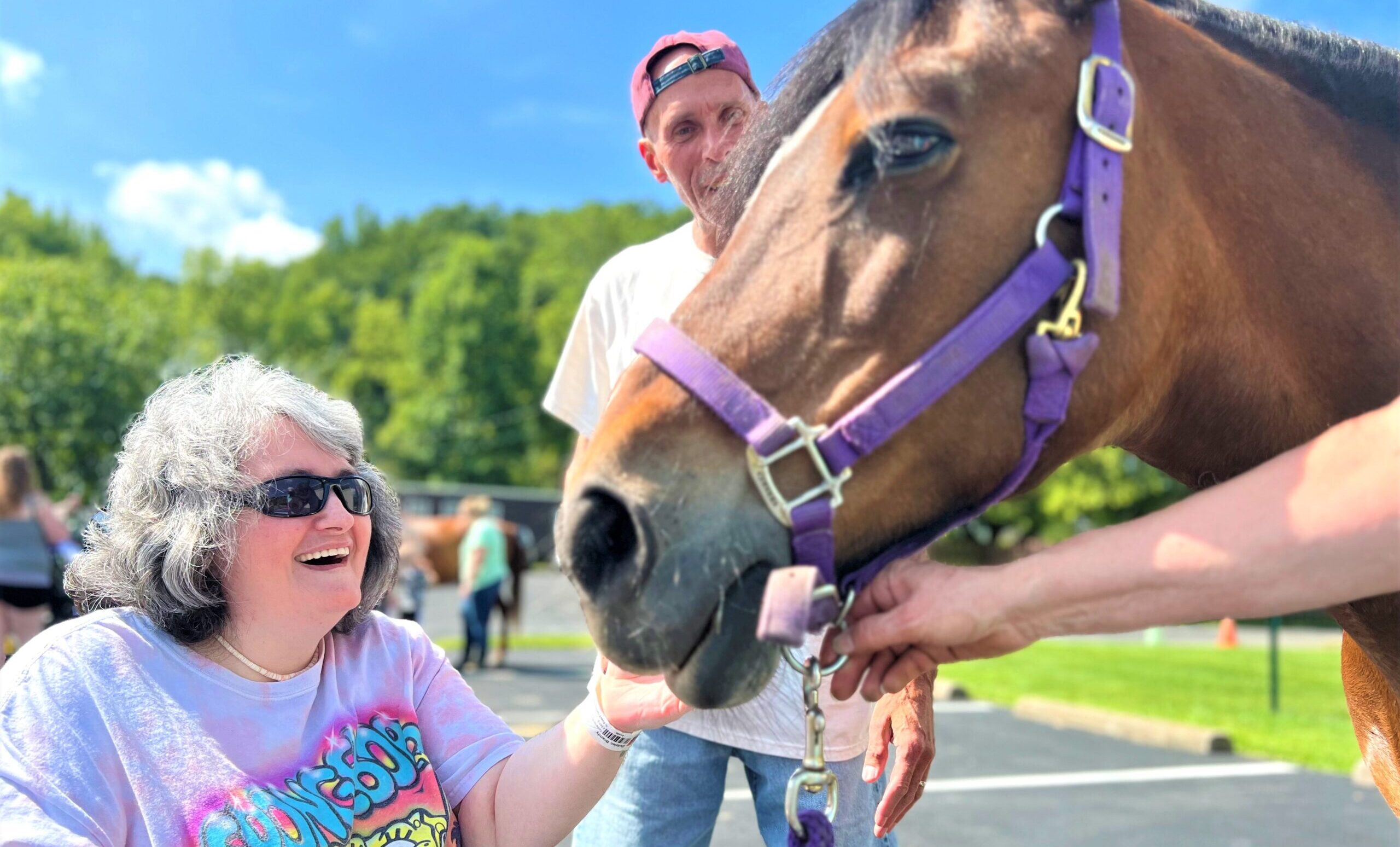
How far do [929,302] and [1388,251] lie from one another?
0.73 metres

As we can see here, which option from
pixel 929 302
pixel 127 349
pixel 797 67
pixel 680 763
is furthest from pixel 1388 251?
pixel 127 349

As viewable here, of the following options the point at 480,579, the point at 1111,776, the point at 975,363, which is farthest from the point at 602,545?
the point at 480,579

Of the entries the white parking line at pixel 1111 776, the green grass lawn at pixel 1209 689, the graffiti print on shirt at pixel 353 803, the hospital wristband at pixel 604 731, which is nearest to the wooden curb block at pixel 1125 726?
the green grass lawn at pixel 1209 689

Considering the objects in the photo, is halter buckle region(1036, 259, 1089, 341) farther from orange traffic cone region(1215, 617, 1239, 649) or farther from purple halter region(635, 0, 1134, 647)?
orange traffic cone region(1215, 617, 1239, 649)

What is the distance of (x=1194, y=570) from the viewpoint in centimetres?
118

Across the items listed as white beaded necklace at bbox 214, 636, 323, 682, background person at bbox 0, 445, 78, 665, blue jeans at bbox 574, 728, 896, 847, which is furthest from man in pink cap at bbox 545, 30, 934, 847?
background person at bbox 0, 445, 78, 665

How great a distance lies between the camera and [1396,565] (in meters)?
1.13

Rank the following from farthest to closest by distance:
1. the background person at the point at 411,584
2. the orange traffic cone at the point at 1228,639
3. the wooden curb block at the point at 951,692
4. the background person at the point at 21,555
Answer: the orange traffic cone at the point at 1228,639 < the background person at the point at 411,584 < the wooden curb block at the point at 951,692 < the background person at the point at 21,555

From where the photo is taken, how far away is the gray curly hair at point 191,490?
6.60 feet

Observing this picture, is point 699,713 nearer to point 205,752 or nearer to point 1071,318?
point 205,752

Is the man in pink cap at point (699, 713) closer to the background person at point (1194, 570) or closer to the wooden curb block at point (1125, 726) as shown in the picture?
the background person at point (1194, 570)

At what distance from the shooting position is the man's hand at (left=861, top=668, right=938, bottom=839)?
6.60ft

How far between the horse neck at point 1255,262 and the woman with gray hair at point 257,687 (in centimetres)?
105

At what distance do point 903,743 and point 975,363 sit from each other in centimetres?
101
